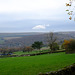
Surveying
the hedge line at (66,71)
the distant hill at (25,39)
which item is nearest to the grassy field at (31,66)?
the hedge line at (66,71)

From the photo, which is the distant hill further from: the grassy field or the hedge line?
the hedge line

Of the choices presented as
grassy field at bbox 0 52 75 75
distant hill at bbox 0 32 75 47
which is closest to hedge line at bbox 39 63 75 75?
grassy field at bbox 0 52 75 75

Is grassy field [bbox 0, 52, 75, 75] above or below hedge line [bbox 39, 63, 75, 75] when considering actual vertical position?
below

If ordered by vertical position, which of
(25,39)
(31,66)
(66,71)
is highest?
(66,71)

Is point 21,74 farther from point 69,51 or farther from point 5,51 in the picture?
point 5,51

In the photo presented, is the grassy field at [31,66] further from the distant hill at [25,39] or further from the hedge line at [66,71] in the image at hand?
the distant hill at [25,39]

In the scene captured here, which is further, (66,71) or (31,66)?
(31,66)

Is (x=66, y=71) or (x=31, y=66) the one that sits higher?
(x=66, y=71)

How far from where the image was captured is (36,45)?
220 feet

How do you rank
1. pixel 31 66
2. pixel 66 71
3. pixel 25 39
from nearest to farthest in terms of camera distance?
pixel 66 71 < pixel 31 66 < pixel 25 39

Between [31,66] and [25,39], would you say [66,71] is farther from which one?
[25,39]

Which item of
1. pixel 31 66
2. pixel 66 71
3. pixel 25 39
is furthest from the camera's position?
pixel 25 39

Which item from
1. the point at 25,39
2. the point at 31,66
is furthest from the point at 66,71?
the point at 25,39

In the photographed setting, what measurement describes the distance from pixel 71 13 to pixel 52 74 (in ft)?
15.3
